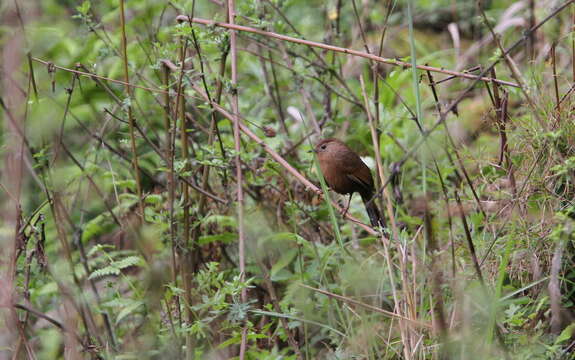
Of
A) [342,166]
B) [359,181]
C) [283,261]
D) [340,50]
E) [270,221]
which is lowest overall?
[283,261]

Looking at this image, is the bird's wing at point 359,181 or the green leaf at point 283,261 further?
the bird's wing at point 359,181

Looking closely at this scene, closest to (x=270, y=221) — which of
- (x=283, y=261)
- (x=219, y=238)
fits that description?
(x=283, y=261)

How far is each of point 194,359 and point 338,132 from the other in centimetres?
265

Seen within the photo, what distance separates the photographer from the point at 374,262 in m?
3.94

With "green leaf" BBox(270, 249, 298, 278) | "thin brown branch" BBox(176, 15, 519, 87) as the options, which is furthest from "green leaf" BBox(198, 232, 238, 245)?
"thin brown branch" BBox(176, 15, 519, 87)

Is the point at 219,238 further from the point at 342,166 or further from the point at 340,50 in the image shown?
the point at 340,50

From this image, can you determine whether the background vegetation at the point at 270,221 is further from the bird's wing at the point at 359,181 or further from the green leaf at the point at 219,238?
the bird's wing at the point at 359,181

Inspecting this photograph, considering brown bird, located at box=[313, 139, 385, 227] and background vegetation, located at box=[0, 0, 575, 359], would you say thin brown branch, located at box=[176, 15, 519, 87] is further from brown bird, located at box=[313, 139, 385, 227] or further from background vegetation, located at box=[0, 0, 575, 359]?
brown bird, located at box=[313, 139, 385, 227]

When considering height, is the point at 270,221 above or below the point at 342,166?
below

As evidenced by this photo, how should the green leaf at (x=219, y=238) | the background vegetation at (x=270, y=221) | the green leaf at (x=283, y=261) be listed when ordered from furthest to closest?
the green leaf at (x=283, y=261) → the green leaf at (x=219, y=238) → the background vegetation at (x=270, y=221)

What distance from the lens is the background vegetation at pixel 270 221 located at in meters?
2.73

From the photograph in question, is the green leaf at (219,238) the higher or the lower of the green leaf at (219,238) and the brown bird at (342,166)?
the lower

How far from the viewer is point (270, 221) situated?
4223 millimetres

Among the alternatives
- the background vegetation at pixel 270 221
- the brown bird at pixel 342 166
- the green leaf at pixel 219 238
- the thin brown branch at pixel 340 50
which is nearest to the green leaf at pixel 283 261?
the background vegetation at pixel 270 221
